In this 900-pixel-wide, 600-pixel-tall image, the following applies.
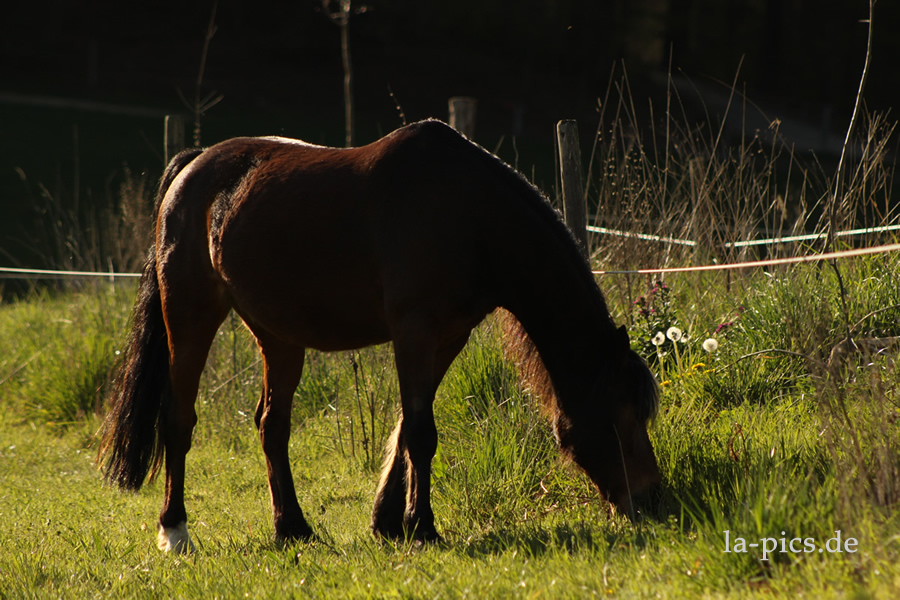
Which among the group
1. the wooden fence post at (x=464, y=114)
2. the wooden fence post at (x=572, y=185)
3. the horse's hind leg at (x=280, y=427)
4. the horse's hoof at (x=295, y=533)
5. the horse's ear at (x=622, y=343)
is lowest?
the horse's hoof at (x=295, y=533)

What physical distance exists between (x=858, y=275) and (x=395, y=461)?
3.00 metres

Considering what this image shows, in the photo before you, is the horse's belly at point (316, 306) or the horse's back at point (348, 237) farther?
the horse's belly at point (316, 306)

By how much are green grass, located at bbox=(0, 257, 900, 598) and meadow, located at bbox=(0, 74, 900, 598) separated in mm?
14

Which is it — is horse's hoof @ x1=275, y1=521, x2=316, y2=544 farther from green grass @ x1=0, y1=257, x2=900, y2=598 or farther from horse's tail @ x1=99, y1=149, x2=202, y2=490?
horse's tail @ x1=99, y1=149, x2=202, y2=490

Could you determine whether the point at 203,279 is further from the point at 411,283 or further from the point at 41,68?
the point at 41,68

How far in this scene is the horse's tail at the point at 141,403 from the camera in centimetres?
455

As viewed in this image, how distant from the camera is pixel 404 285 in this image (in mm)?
3510

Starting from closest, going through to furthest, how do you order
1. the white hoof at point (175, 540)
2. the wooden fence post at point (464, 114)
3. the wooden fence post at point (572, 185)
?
1. the white hoof at point (175, 540)
2. the wooden fence post at point (572, 185)
3. the wooden fence post at point (464, 114)

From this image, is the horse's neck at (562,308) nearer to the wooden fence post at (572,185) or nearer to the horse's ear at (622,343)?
the horse's ear at (622,343)

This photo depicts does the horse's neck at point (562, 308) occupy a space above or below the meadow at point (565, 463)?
above

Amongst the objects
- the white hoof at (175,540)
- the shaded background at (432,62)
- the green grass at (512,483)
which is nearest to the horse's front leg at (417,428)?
the green grass at (512,483)

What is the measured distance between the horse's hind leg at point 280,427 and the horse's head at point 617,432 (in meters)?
1.50

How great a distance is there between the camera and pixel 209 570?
3.60m

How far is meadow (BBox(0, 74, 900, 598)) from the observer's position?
2727 mm
